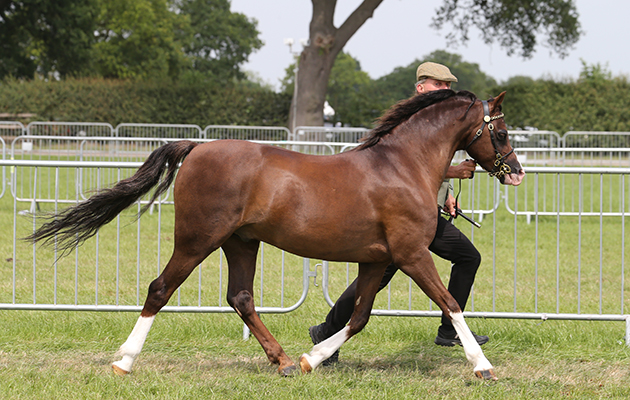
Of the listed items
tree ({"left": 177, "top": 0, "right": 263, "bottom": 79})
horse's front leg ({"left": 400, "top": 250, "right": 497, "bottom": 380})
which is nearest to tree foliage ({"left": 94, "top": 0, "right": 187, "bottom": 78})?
tree ({"left": 177, "top": 0, "right": 263, "bottom": 79})

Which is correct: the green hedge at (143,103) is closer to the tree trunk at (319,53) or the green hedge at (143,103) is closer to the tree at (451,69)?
the tree trunk at (319,53)

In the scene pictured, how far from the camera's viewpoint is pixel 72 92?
103 ft

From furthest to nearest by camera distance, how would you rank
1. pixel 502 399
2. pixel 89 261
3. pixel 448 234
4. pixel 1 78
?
1. pixel 1 78
2. pixel 89 261
3. pixel 448 234
4. pixel 502 399

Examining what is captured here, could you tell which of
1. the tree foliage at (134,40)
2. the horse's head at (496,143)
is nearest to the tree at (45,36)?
the tree foliage at (134,40)

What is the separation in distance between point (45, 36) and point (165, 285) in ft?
119

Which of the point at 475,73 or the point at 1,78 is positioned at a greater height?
the point at 475,73

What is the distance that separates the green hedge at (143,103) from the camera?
3108 cm

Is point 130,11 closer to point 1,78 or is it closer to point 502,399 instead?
point 1,78

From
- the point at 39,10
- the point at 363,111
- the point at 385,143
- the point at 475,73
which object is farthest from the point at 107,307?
the point at 475,73

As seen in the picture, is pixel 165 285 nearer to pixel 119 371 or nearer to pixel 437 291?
pixel 119 371

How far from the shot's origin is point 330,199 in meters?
4.20

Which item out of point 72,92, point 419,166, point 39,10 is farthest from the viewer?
point 39,10

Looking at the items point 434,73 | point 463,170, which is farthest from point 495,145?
point 434,73

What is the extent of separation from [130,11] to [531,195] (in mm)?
40276
